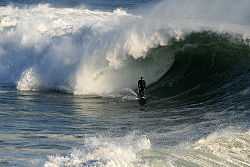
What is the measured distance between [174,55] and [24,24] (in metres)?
9.10

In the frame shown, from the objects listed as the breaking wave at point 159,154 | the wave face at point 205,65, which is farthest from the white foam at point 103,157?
the wave face at point 205,65

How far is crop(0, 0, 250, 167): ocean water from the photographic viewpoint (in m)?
13.1

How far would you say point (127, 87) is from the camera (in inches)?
923

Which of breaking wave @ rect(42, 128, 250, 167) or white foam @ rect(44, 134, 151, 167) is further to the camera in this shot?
breaking wave @ rect(42, 128, 250, 167)

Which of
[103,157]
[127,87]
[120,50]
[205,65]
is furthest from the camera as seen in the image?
[120,50]

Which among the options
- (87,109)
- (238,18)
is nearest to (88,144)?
(87,109)

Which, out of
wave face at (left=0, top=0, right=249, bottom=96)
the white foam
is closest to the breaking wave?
the white foam

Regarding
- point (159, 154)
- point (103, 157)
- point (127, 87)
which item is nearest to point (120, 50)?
point (127, 87)

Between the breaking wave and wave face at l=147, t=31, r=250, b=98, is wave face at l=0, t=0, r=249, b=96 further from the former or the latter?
the breaking wave

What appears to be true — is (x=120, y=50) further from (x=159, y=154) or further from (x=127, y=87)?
(x=159, y=154)

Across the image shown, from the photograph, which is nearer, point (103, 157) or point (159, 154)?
point (103, 157)

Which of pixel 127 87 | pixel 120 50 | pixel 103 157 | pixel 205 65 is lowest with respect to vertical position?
pixel 103 157

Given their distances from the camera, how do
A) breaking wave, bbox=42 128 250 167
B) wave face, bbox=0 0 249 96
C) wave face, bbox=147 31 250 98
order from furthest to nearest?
wave face, bbox=0 0 249 96, wave face, bbox=147 31 250 98, breaking wave, bbox=42 128 250 167

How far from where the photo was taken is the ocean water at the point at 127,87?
42.9ft
